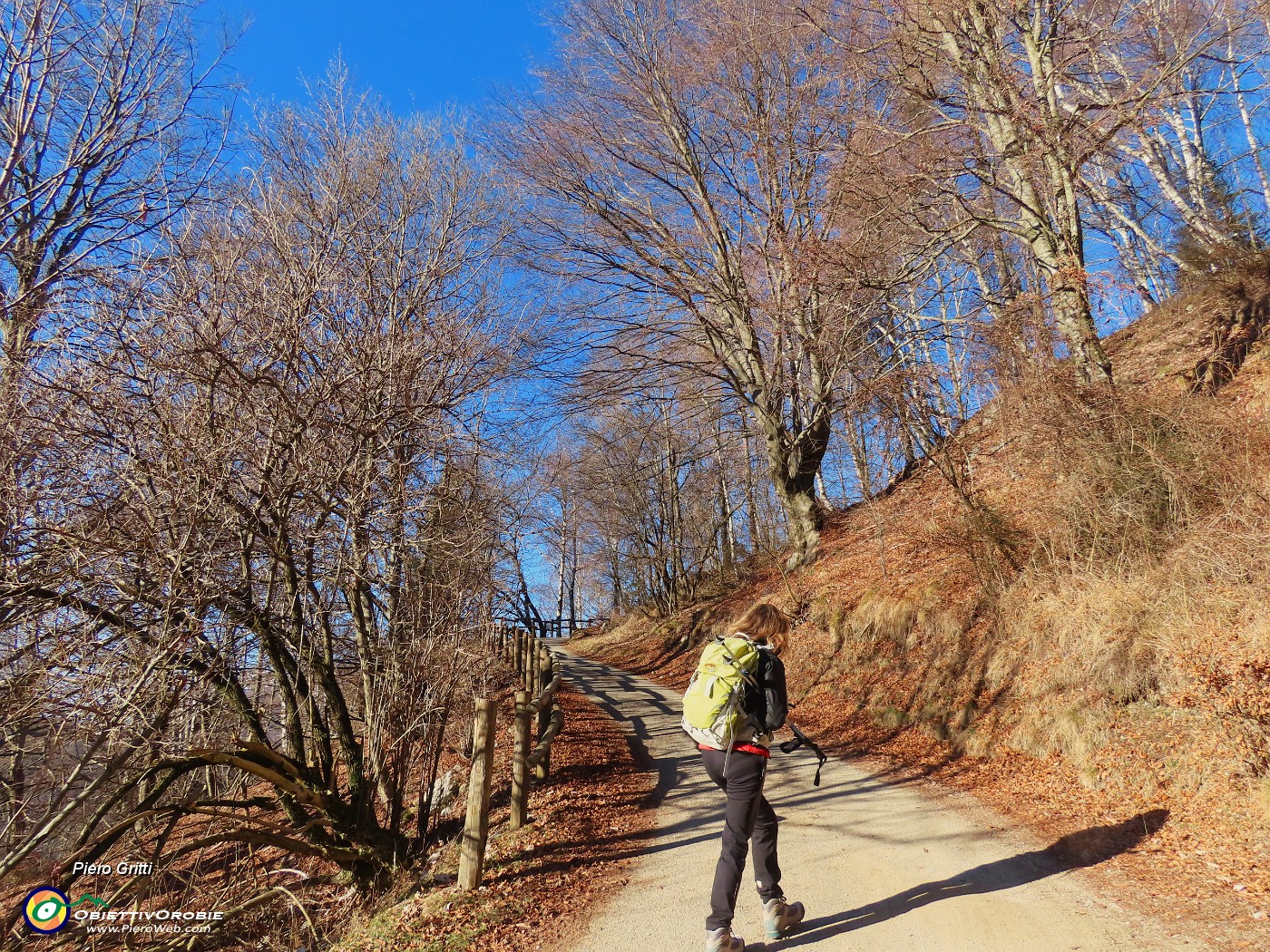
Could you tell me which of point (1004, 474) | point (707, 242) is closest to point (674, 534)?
point (707, 242)

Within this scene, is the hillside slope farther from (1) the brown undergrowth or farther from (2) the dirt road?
(1) the brown undergrowth

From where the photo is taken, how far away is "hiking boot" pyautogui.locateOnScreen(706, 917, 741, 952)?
11.7 ft

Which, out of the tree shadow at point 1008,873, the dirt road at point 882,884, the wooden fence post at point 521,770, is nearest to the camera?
the dirt road at point 882,884

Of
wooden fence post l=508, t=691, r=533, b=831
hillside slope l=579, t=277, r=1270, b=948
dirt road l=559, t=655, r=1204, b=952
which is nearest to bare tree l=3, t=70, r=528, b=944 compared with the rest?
wooden fence post l=508, t=691, r=533, b=831

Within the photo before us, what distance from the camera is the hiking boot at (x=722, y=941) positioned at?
3.58m

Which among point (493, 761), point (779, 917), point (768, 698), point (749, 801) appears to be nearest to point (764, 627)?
point (768, 698)

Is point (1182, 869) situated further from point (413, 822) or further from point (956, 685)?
point (413, 822)

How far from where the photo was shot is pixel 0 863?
3.82 meters

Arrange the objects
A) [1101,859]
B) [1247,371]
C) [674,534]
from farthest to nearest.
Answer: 1. [674,534]
2. [1247,371]
3. [1101,859]

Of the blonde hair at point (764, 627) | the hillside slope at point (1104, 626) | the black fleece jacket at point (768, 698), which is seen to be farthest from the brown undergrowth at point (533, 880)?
the hillside slope at point (1104, 626)

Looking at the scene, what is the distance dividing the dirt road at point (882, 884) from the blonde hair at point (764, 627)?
160 centimetres

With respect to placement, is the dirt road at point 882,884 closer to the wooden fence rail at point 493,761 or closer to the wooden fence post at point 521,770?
the wooden fence rail at point 493,761

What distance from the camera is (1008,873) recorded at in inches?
173

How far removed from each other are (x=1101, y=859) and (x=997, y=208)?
12420mm
